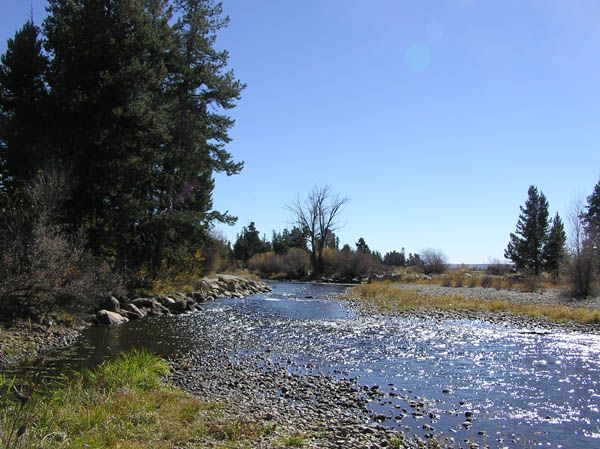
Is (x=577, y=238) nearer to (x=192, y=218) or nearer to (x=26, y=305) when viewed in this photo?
(x=192, y=218)

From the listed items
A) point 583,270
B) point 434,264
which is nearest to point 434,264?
point 434,264

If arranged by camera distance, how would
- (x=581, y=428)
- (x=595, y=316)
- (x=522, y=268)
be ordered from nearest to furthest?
(x=581, y=428) → (x=595, y=316) → (x=522, y=268)

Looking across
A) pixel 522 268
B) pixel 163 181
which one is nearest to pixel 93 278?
pixel 163 181

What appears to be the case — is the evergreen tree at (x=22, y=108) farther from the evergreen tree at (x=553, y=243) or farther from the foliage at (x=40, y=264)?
the evergreen tree at (x=553, y=243)

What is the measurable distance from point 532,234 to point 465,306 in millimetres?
39306

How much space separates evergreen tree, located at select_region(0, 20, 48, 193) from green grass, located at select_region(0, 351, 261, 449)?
14.7 m

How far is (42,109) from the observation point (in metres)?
20.7

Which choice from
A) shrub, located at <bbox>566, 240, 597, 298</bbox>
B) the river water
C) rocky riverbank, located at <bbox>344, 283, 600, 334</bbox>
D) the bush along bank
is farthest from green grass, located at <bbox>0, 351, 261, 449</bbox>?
shrub, located at <bbox>566, 240, 597, 298</bbox>

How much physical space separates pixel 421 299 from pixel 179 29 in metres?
22.1

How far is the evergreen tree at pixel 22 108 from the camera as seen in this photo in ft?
65.5

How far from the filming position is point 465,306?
24156 millimetres

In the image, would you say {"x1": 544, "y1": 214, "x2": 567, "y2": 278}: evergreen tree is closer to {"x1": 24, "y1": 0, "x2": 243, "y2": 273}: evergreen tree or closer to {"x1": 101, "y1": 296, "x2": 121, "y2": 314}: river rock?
{"x1": 24, "y1": 0, "x2": 243, "y2": 273}: evergreen tree

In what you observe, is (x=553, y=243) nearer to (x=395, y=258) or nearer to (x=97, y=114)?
(x=395, y=258)

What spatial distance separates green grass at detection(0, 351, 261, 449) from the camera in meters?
5.32
